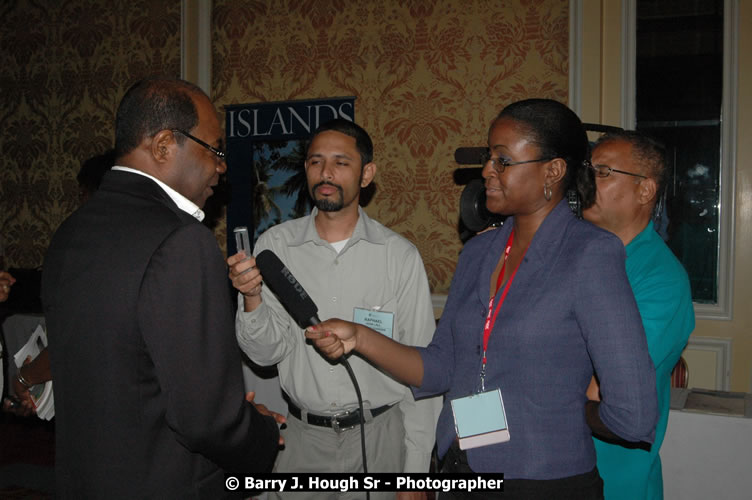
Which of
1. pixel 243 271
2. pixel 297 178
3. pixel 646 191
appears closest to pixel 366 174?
pixel 243 271

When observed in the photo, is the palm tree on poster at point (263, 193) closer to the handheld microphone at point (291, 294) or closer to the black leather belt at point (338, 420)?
the black leather belt at point (338, 420)

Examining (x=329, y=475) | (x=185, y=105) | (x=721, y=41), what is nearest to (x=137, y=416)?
(x=185, y=105)

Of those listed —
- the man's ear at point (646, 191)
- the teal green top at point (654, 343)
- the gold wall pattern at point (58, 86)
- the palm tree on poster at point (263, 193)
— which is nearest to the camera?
the teal green top at point (654, 343)

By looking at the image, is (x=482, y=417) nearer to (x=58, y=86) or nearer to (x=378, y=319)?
(x=378, y=319)

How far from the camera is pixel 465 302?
161 centimetres

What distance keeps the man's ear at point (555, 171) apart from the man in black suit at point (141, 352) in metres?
0.87

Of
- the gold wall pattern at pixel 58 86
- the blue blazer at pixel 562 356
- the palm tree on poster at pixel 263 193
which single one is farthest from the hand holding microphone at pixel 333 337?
the gold wall pattern at pixel 58 86

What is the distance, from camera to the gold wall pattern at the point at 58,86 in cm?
506

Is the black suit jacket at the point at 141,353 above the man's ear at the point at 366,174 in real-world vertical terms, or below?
below

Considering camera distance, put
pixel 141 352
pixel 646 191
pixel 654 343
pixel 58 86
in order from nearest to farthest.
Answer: pixel 141 352
pixel 654 343
pixel 646 191
pixel 58 86

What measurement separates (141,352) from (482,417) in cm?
83

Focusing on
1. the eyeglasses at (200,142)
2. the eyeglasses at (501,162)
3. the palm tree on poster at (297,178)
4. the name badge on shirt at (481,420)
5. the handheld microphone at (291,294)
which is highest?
the palm tree on poster at (297,178)

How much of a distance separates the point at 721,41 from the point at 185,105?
396cm

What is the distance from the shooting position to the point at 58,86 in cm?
531
